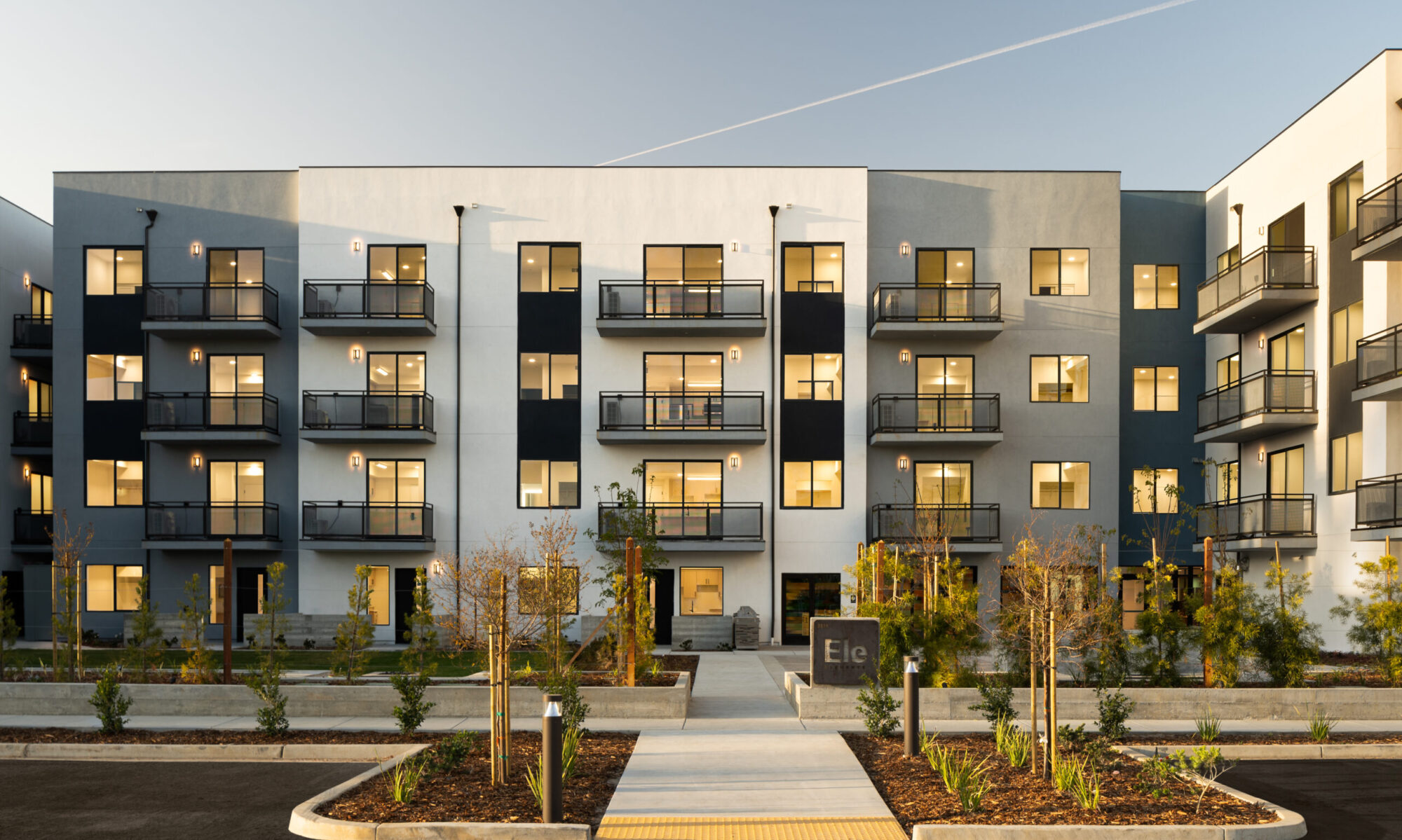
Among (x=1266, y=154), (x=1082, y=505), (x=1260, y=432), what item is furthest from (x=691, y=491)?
(x=1266, y=154)

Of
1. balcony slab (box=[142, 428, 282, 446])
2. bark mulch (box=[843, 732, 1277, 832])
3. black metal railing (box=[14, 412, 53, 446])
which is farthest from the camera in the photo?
black metal railing (box=[14, 412, 53, 446])

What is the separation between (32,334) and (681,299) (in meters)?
23.2

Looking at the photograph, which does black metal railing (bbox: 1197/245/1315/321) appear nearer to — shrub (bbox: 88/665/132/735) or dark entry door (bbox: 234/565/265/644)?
shrub (bbox: 88/665/132/735)

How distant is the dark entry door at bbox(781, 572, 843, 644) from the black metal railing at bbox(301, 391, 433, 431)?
12596 mm

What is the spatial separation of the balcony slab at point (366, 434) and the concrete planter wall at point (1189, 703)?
62.9 feet

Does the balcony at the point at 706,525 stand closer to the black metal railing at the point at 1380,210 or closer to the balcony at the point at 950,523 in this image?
the balcony at the point at 950,523

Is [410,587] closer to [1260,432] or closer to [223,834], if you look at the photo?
[223,834]

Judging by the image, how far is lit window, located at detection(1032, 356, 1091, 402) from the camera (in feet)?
105

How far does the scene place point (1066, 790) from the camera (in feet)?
31.2

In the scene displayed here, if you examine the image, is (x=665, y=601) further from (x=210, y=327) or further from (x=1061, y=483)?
(x=210, y=327)

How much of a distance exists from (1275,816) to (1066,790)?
5.76ft

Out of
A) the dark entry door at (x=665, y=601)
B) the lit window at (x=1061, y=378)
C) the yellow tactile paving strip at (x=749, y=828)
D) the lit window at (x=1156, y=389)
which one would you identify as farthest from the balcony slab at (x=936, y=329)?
the yellow tactile paving strip at (x=749, y=828)

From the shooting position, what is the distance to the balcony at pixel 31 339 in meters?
34.1

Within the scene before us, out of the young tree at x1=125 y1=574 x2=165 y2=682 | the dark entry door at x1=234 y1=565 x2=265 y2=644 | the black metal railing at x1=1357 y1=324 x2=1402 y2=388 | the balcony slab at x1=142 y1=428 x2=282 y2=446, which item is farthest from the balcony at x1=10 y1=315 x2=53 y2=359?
the black metal railing at x1=1357 y1=324 x2=1402 y2=388
